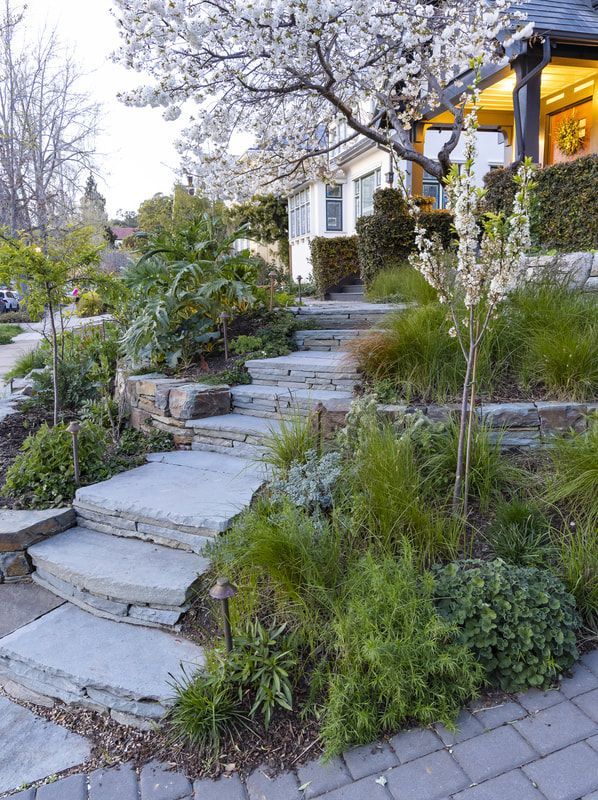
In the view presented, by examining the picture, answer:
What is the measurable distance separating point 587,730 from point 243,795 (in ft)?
3.84

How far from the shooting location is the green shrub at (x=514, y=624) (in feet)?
6.63

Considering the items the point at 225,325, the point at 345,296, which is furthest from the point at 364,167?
the point at 225,325

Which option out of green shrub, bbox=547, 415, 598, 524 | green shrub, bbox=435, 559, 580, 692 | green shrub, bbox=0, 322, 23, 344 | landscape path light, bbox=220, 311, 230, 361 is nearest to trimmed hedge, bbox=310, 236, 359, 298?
landscape path light, bbox=220, 311, 230, 361

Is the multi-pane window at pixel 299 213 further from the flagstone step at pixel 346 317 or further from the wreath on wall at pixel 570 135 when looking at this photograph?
the flagstone step at pixel 346 317

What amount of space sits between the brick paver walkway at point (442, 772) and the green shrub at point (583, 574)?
0.43 meters

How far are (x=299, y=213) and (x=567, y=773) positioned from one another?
17522 mm

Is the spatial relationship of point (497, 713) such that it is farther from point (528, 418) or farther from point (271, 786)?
point (528, 418)

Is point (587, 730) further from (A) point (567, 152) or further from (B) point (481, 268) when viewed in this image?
(A) point (567, 152)

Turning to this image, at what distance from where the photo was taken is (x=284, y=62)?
5500mm

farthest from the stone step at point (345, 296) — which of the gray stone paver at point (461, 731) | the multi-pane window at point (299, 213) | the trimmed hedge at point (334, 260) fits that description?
the gray stone paver at point (461, 731)

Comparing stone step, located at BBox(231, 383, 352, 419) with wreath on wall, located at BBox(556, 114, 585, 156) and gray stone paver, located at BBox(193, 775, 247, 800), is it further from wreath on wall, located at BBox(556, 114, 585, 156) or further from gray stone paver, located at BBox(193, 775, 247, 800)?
wreath on wall, located at BBox(556, 114, 585, 156)

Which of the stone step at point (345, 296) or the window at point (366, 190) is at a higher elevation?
the window at point (366, 190)

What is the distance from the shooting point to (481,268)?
97.7 inches

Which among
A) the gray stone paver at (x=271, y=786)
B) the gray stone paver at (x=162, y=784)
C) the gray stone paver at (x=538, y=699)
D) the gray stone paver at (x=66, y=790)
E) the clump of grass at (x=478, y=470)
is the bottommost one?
the gray stone paver at (x=66, y=790)
